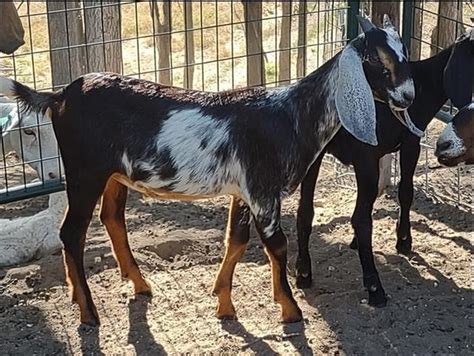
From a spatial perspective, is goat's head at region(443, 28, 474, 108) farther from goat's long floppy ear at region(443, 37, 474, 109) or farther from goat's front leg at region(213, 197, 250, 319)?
goat's front leg at region(213, 197, 250, 319)

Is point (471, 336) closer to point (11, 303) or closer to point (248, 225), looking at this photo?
point (248, 225)

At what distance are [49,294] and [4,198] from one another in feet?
2.41

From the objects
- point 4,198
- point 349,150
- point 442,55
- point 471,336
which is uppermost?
point 442,55

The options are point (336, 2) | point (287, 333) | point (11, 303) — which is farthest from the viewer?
point (336, 2)

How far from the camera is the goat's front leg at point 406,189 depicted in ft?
21.1

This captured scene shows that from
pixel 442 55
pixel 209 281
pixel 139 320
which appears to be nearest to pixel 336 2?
pixel 442 55

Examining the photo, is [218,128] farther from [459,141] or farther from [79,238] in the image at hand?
[459,141]

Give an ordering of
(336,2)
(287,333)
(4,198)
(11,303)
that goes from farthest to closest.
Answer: (336,2) → (4,198) → (11,303) → (287,333)

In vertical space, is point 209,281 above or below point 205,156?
below

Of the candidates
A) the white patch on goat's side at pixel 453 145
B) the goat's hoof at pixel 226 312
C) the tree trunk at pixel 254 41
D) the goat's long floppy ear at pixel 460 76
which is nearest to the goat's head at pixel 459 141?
the white patch on goat's side at pixel 453 145

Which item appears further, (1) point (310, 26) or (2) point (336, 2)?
(1) point (310, 26)

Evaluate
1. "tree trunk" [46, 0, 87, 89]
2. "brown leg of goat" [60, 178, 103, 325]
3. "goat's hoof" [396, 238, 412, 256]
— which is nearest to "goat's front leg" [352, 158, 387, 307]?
"goat's hoof" [396, 238, 412, 256]

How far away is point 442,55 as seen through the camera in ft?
20.5

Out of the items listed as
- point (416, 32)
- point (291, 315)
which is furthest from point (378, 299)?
point (416, 32)
